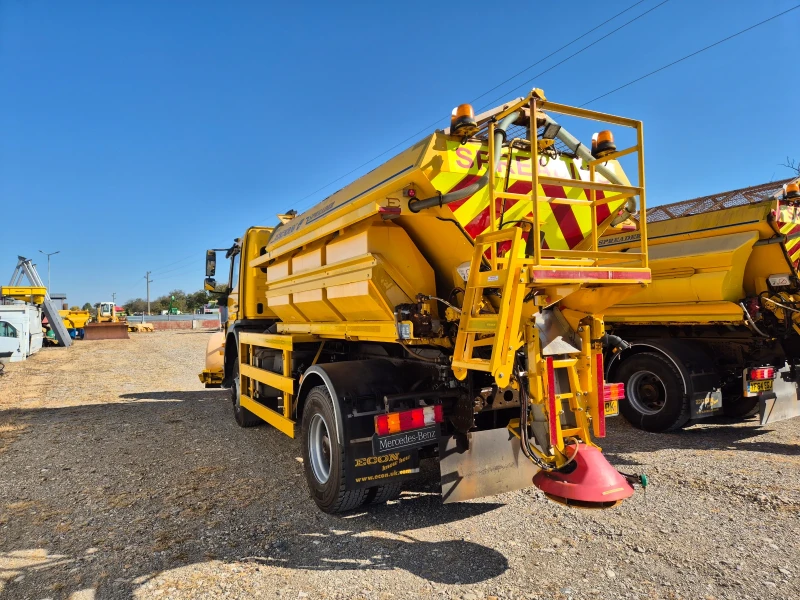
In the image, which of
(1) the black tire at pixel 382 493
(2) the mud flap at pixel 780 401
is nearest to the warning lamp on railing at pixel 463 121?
(1) the black tire at pixel 382 493

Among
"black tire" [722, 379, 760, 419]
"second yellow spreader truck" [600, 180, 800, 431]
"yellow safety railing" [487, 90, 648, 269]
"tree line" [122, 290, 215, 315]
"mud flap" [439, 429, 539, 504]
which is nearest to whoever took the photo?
"yellow safety railing" [487, 90, 648, 269]

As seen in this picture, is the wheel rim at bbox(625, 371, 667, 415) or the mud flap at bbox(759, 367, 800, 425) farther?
the wheel rim at bbox(625, 371, 667, 415)

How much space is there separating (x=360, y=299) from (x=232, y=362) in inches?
191

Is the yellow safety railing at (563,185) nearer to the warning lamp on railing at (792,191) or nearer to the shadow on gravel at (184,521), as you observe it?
the shadow on gravel at (184,521)

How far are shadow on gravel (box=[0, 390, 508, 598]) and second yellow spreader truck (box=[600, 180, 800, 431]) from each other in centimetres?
374

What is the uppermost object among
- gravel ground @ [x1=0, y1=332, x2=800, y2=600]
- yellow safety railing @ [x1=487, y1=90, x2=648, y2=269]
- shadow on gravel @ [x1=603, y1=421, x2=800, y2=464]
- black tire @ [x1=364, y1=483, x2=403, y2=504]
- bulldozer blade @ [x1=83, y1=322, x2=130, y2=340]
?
yellow safety railing @ [x1=487, y1=90, x2=648, y2=269]

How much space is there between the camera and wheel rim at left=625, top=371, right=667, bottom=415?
6949mm

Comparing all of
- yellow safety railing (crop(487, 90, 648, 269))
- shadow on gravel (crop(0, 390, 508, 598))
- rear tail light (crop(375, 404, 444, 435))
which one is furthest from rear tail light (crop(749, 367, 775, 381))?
rear tail light (crop(375, 404, 444, 435))

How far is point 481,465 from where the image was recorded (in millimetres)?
3764

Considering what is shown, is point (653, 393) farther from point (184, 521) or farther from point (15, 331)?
point (15, 331)

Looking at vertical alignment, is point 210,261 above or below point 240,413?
above

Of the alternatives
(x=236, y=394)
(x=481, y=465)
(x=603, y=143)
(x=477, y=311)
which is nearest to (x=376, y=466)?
(x=481, y=465)

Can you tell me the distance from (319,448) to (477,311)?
78.2 inches

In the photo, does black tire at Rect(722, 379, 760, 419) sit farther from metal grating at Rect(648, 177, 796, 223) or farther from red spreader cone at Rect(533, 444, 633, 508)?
red spreader cone at Rect(533, 444, 633, 508)
